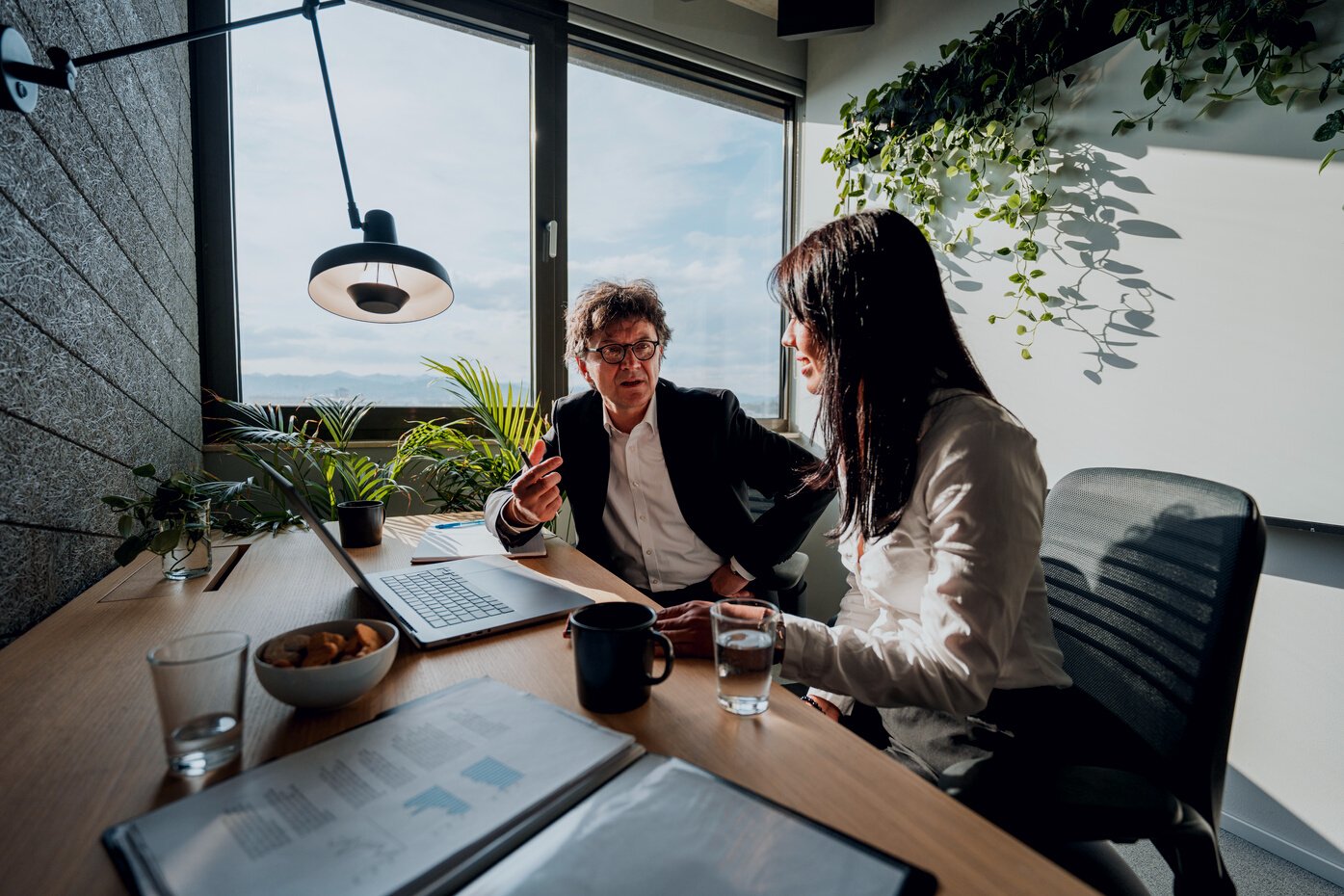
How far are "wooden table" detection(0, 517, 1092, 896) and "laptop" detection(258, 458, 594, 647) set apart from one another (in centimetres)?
3

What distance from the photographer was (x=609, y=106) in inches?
109

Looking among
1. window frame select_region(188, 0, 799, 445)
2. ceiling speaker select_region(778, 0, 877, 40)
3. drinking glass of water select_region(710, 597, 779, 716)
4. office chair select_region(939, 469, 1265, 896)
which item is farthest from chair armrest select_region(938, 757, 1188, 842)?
ceiling speaker select_region(778, 0, 877, 40)

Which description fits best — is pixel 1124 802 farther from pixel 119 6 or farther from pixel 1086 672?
pixel 119 6

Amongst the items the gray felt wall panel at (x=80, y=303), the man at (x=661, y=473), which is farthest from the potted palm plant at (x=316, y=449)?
the man at (x=661, y=473)

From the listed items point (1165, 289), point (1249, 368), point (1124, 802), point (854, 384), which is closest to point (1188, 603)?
point (1124, 802)

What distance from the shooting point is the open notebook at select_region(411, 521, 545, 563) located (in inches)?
53.4

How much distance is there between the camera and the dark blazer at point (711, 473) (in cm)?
171

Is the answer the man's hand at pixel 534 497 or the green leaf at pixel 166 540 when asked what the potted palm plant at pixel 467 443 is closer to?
the man's hand at pixel 534 497

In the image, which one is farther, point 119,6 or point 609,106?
point 609,106

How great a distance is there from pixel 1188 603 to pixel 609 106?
2.73 metres

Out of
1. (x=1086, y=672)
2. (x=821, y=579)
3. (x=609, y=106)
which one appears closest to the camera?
(x=1086, y=672)

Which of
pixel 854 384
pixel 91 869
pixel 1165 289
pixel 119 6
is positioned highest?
pixel 119 6

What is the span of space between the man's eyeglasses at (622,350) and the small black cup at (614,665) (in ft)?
3.71

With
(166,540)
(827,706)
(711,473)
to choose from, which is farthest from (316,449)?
(827,706)
